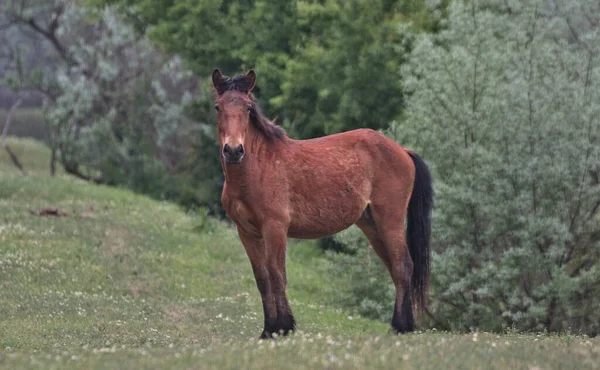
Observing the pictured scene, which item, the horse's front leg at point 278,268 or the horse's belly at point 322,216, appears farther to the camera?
the horse's belly at point 322,216

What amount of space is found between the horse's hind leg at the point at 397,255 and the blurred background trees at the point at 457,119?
6.99 m

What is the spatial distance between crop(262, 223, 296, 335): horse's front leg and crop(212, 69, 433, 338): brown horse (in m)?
0.01

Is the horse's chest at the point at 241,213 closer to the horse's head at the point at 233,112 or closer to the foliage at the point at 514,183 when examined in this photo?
the horse's head at the point at 233,112

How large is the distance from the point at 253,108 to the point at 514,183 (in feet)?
33.2

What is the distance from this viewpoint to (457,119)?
2267cm

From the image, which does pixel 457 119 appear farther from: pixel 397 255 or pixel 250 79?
pixel 250 79

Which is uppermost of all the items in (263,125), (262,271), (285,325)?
(263,125)

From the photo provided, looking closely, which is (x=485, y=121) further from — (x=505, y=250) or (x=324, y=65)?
(x=324, y=65)

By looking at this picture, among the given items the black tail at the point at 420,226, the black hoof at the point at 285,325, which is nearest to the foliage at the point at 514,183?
the black tail at the point at 420,226

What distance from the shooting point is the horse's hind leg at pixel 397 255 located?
44.9 feet

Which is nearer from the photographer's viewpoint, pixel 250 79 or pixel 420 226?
pixel 250 79

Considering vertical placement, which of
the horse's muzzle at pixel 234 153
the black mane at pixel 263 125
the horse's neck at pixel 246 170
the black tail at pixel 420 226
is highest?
the black mane at pixel 263 125

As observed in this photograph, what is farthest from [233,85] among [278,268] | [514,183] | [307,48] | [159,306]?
Result: [307,48]

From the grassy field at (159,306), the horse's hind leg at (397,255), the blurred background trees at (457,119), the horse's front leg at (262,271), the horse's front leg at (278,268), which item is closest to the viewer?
the grassy field at (159,306)
